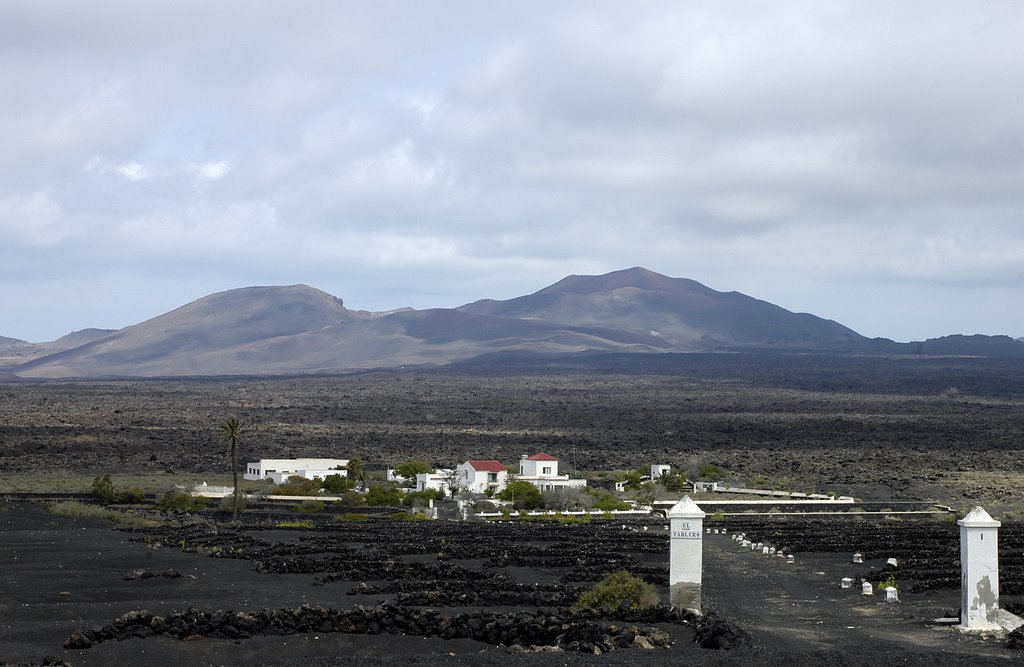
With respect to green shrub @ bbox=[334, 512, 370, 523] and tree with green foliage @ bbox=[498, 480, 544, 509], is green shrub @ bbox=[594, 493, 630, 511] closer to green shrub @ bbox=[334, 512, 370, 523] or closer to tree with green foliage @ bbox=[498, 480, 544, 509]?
tree with green foliage @ bbox=[498, 480, 544, 509]

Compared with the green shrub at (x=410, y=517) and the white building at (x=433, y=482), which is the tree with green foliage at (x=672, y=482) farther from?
the green shrub at (x=410, y=517)

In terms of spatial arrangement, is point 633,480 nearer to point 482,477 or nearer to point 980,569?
point 482,477

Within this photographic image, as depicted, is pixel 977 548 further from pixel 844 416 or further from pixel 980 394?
pixel 980 394

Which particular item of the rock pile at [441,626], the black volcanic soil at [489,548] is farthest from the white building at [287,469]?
the rock pile at [441,626]

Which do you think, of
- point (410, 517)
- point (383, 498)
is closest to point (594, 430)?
point (383, 498)

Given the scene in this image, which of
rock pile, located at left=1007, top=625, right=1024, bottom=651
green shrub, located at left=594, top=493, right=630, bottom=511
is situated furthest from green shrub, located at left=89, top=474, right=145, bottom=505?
rock pile, located at left=1007, top=625, right=1024, bottom=651

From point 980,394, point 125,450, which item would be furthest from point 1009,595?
point 980,394
